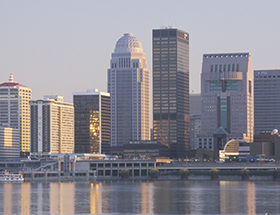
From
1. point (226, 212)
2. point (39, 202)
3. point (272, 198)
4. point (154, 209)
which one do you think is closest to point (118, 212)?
point (154, 209)

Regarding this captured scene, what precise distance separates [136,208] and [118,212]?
30.4ft

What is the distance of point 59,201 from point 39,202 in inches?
185

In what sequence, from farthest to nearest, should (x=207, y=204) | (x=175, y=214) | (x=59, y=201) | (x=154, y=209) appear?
(x=59, y=201), (x=207, y=204), (x=154, y=209), (x=175, y=214)

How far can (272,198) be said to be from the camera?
198 metres

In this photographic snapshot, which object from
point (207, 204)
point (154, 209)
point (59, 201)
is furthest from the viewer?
point (59, 201)

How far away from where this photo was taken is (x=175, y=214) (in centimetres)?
15925

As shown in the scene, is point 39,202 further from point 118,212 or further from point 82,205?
point 118,212

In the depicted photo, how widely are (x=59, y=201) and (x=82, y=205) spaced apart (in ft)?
43.5

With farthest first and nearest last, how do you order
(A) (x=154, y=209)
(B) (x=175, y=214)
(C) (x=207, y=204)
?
1. (C) (x=207, y=204)
2. (A) (x=154, y=209)
3. (B) (x=175, y=214)

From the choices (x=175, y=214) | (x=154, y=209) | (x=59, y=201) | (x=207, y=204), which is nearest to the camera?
(x=175, y=214)

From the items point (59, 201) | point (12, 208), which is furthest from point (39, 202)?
point (12, 208)

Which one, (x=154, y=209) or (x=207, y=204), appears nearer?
(x=154, y=209)

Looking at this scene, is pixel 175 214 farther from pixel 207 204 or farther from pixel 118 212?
pixel 207 204

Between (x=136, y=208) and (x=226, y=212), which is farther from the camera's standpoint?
(x=136, y=208)
